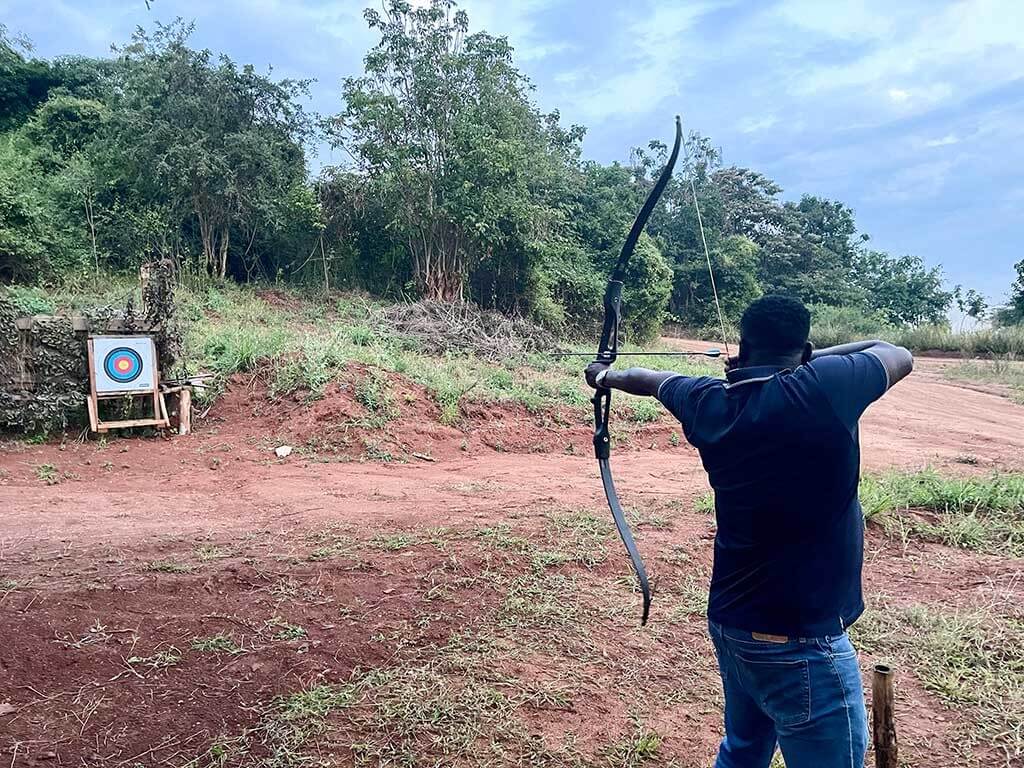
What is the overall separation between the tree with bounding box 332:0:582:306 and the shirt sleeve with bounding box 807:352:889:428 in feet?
46.9

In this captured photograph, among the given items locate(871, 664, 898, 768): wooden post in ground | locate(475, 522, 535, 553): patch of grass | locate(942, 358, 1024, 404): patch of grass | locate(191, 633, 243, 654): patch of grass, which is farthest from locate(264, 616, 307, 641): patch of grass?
locate(942, 358, 1024, 404): patch of grass

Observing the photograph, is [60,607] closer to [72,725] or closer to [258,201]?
[72,725]

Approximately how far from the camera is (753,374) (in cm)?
173

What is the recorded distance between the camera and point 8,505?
5660mm

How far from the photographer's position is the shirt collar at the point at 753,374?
170 cm

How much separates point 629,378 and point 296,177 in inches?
632

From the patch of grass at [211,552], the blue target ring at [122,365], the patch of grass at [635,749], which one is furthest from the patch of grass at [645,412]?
the patch of grass at [635,749]

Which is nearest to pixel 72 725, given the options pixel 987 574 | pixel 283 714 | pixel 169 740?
pixel 169 740

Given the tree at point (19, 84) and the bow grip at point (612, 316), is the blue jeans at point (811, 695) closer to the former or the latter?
the bow grip at point (612, 316)

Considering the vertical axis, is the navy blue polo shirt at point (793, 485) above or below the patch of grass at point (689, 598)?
above

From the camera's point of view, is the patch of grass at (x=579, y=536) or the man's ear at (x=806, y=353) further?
the patch of grass at (x=579, y=536)

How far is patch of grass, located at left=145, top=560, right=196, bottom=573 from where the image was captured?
394 cm

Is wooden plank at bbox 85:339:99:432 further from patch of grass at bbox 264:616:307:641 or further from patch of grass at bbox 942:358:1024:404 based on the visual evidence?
patch of grass at bbox 942:358:1024:404

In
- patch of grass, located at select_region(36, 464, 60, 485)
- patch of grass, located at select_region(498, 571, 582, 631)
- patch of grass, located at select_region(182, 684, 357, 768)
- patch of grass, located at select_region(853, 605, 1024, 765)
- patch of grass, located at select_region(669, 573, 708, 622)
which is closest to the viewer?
patch of grass, located at select_region(182, 684, 357, 768)
